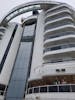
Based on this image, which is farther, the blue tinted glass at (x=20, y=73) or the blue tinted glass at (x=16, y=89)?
the blue tinted glass at (x=20, y=73)

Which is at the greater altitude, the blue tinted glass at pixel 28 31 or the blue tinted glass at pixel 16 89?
the blue tinted glass at pixel 28 31

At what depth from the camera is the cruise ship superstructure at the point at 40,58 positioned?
23.2m

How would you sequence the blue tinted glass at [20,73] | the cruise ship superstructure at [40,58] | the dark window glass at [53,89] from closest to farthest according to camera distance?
the dark window glass at [53,89] → the cruise ship superstructure at [40,58] → the blue tinted glass at [20,73]

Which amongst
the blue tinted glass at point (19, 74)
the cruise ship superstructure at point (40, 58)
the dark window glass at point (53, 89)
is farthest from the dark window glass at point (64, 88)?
the blue tinted glass at point (19, 74)

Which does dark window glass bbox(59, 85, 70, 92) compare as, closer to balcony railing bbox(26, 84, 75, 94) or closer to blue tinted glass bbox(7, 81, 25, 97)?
balcony railing bbox(26, 84, 75, 94)

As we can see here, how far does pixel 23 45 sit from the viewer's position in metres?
40.0

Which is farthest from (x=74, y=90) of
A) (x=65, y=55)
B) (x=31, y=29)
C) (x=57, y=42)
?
(x=31, y=29)

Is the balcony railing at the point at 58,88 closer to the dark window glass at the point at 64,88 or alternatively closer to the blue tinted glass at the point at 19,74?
the dark window glass at the point at 64,88

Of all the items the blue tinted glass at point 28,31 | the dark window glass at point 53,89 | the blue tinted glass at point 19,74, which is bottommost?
the dark window glass at point 53,89

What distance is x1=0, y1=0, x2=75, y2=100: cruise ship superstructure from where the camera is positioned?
76.0 feet

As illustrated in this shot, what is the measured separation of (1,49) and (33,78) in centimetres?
1392

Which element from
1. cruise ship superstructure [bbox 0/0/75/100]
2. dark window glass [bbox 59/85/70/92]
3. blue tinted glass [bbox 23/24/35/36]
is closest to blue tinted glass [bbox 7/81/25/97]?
cruise ship superstructure [bbox 0/0/75/100]

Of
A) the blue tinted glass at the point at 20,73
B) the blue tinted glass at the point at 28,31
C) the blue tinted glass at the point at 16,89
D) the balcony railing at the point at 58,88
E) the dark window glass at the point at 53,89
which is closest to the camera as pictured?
the balcony railing at the point at 58,88

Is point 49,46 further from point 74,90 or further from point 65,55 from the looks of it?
point 74,90
